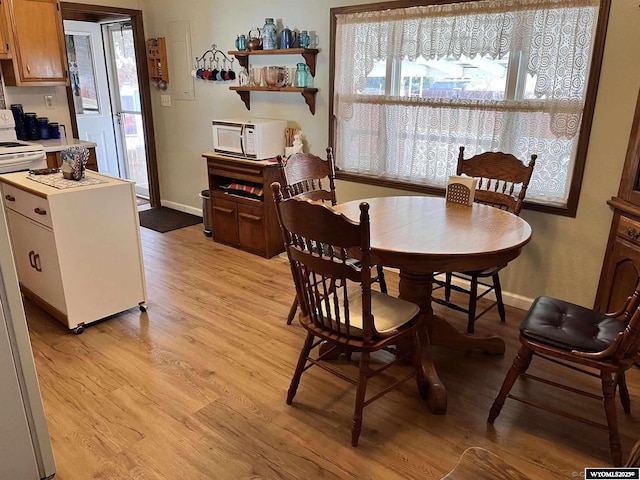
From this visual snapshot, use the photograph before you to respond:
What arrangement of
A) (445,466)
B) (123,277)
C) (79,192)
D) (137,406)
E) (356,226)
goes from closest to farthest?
(356,226)
(445,466)
(137,406)
(79,192)
(123,277)

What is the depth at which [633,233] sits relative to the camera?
242 cm

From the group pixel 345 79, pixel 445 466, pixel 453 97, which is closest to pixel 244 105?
pixel 345 79

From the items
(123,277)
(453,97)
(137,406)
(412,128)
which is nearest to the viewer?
(137,406)

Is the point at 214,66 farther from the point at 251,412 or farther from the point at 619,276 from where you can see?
the point at 619,276

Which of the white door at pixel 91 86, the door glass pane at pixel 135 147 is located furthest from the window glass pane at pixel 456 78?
the white door at pixel 91 86

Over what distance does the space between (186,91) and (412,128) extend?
8.74 ft

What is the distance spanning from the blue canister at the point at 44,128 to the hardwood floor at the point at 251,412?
2.17 m

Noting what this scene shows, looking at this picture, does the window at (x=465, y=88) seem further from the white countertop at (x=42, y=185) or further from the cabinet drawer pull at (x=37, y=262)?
the cabinet drawer pull at (x=37, y=262)

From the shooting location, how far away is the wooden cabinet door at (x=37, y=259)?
2.71m

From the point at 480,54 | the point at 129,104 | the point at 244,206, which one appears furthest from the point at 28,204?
the point at 129,104

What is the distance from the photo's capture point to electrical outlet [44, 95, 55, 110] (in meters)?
4.66

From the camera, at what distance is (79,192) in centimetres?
263

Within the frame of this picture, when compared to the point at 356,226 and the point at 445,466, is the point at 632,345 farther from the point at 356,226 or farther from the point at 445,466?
the point at 356,226

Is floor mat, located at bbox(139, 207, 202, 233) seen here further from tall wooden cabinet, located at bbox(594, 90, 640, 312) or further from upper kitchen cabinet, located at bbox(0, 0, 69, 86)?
tall wooden cabinet, located at bbox(594, 90, 640, 312)
